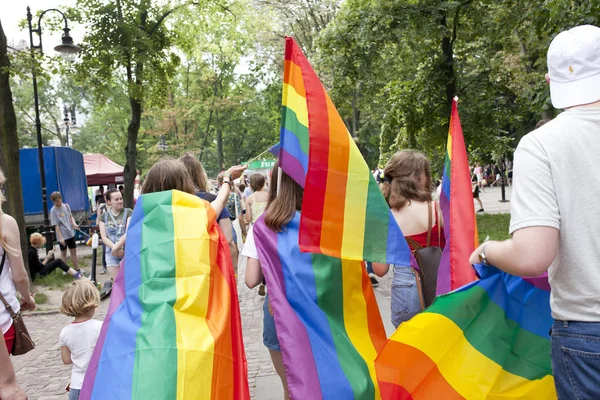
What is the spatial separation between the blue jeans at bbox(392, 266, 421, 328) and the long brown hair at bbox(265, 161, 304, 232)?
90cm

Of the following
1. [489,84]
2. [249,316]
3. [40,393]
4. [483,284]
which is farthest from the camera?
[489,84]

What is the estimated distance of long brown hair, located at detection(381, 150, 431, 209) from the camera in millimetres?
3943

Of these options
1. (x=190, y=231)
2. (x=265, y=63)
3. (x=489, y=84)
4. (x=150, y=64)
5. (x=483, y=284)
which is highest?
(x=265, y=63)

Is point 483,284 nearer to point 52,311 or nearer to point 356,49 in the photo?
point 52,311

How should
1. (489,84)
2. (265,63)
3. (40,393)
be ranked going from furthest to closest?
(265,63), (489,84), (40,393)

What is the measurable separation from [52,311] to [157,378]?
784 cm

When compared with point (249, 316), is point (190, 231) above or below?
above

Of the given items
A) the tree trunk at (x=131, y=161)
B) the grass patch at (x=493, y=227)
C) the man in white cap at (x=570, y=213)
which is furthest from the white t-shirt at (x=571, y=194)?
the tree trunk at (x=131, y=161)

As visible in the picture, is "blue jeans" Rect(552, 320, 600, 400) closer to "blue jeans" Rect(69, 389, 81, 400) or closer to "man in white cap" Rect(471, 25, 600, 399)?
"man in white cap" Rect(471, 25, 600, 399)

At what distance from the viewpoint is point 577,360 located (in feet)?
6.55

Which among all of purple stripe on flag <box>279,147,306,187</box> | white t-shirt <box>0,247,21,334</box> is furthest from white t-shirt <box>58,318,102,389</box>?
purple stripe on flag <box>279,147,306,187</box>

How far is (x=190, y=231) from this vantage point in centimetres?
350

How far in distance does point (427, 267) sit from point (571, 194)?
6.27ft

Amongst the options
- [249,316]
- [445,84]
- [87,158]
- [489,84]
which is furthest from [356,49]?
[87,158]
